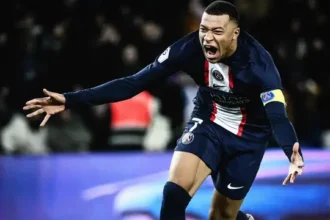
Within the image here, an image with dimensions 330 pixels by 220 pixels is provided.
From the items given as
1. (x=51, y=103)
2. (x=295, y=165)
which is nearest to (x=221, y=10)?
(x=295, y=165)

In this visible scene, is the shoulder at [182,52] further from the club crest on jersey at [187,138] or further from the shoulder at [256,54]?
the club crest on jersey at [187,138]

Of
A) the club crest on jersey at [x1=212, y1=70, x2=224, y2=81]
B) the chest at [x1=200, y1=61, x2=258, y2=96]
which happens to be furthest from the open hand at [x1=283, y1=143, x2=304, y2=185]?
the club crest on jersey at [x1=212, y1=70, x2=224, y2=81]

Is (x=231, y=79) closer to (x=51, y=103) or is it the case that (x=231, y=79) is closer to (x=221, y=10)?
(x=221, y=10)

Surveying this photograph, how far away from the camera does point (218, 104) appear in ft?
16.0

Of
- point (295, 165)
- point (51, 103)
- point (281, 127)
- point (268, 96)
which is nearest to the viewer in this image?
point (295, 165)

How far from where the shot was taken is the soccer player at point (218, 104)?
455 cm

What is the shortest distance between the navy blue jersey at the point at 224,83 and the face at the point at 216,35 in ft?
0.38

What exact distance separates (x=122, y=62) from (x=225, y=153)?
3.72 m

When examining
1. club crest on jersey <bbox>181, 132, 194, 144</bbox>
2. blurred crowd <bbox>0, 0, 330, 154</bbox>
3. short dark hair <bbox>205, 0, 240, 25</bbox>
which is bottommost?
blurred crowd <bbox>0, 0, 330, 154</bbox>

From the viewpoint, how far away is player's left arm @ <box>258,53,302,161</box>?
4348mm

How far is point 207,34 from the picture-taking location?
4.55 metres

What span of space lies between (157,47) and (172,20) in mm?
694

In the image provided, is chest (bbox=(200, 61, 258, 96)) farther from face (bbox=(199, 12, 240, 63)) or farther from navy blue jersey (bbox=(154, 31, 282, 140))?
face (bbox=(199, 12, 240, 63))

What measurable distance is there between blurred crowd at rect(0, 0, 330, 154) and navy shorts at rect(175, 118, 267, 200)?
2584 millimetres
